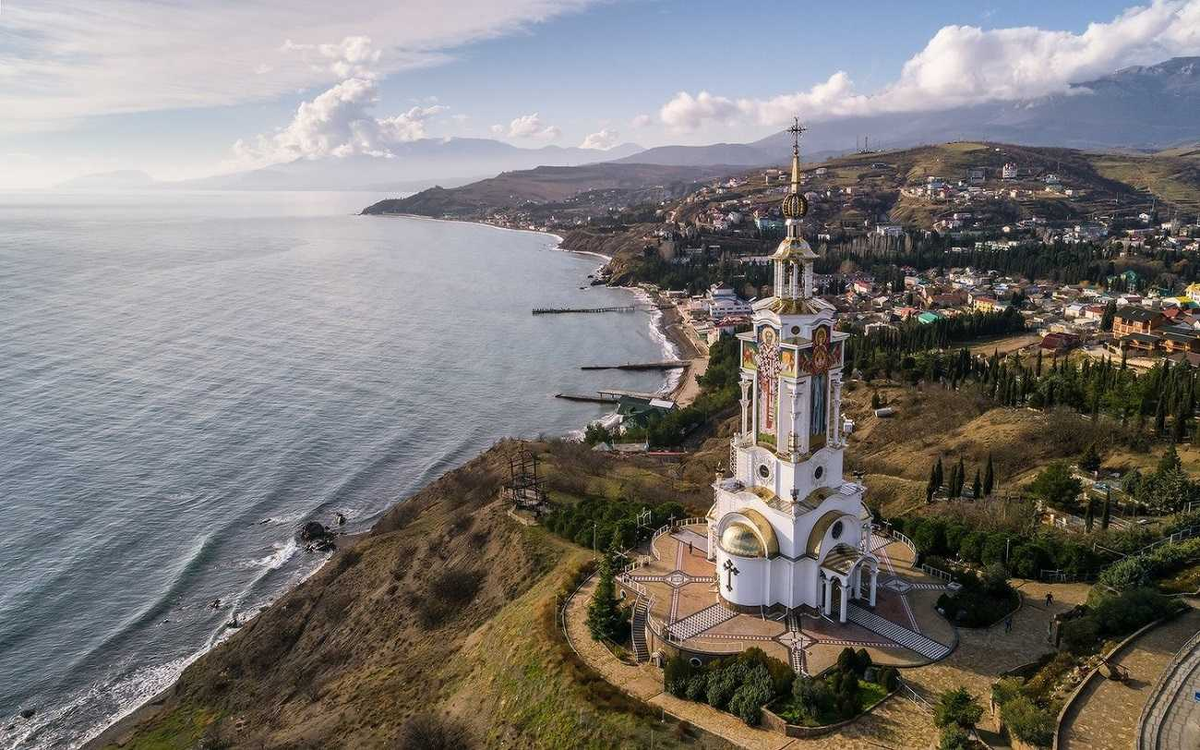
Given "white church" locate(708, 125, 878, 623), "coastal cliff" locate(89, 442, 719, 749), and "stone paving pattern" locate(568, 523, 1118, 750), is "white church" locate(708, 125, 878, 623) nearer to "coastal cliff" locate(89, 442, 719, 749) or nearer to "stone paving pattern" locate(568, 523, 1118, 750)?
"stone paving pattern" locate(568, 523, 1118, 750)

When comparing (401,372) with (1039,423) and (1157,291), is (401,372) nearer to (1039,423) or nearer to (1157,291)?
(1039,423)

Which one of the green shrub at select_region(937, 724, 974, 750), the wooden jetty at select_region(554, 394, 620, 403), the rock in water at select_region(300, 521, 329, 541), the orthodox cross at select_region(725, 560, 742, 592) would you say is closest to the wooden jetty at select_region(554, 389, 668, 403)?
the wooden jetty at select_region(554, 394, 620, 403)

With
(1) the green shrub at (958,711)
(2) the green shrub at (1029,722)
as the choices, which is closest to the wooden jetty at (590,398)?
(1) the green shrub at (958,711)

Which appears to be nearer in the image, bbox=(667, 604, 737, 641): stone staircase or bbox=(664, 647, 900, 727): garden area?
bbox=(664, 647, 900, 727): garden area

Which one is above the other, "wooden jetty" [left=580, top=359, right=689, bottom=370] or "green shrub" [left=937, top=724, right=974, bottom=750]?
"green shrub" [left=937, top=724, right=974, bottom=750]

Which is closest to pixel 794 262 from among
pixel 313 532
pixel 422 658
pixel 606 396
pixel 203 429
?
pixel 422 658

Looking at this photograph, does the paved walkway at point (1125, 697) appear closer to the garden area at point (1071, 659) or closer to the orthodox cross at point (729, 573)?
the garden area at point (1071, 659)

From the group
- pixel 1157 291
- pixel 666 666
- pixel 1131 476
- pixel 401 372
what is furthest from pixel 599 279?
pixel 666 666
